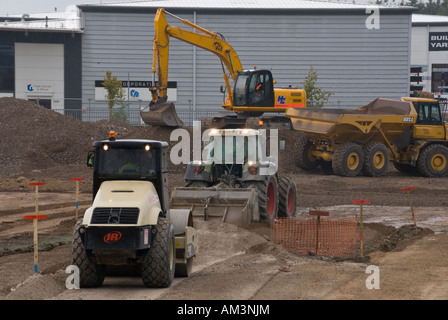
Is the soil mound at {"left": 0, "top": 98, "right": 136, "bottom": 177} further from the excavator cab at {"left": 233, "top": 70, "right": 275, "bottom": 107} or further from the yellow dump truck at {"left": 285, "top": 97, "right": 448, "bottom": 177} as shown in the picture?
the yellow dump truck at {"left": 285, "top": 97, "right": 448, "bottom": 177}

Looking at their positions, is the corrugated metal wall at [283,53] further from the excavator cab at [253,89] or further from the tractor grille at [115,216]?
the tractor grille at [115,216]

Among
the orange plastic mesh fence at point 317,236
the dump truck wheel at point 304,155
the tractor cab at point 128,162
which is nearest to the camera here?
the tractor cab at point 128,162

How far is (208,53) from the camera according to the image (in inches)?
2116

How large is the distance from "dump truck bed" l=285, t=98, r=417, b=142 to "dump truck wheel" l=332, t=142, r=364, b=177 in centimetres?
44

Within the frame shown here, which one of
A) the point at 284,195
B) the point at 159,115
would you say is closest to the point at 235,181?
the point at 284,195

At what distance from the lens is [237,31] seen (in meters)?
54.4

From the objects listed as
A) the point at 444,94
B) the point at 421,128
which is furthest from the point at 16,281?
the point at 444,94

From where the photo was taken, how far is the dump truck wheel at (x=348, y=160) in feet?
97.8

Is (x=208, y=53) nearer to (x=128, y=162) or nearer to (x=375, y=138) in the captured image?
(x=375, y=138)

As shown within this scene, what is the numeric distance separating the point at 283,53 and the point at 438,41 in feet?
56.5

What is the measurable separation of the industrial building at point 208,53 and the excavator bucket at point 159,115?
19454 millimetres

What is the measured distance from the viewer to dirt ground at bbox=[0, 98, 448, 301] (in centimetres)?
1084

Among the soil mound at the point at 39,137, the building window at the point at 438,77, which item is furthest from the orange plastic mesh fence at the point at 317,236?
the building window at the point at 438,77

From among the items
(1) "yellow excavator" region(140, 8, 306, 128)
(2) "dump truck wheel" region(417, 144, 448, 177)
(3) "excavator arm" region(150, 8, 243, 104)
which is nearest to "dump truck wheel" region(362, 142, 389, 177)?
(2) "dump truck wheel" region(417, 144, 448, 177)
